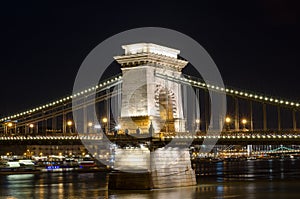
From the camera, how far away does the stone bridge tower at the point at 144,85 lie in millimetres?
51906

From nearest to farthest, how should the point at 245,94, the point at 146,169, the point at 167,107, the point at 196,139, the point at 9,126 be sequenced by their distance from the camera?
the point at 146,169 → the point at 196,139 → the point at 245,94 → the point at 167,107 → the point at 9,126

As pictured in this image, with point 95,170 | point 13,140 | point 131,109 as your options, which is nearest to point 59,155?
point 95,170

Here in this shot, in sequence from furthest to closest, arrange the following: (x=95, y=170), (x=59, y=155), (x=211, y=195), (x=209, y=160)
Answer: (x=209, y=160) < (x=59, y=155) < (x=95, y=170) < (x=211, y=195)

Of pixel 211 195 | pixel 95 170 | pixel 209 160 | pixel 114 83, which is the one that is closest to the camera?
pixel 211 195

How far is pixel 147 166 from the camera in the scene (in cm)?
4950

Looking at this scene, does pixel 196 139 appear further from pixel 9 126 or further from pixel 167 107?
pixel 9 126

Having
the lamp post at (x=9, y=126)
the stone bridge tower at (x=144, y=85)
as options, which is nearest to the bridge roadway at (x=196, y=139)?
the stone bridge tower at (x=144, y=85)

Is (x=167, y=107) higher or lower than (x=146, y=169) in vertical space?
higher

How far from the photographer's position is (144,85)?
171 feet

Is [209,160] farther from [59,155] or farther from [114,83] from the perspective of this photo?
[114,83]

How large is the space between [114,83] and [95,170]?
5732cm

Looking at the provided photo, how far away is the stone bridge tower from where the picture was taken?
170 feet

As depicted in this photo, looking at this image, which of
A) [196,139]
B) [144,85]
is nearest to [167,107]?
[144,85]

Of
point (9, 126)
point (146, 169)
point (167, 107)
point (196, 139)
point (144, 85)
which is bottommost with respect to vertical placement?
point (146, 169)
